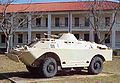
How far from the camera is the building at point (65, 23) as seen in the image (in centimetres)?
5741

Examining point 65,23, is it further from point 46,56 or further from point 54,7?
point 46,56

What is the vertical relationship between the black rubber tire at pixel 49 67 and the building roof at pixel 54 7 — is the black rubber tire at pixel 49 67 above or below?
below

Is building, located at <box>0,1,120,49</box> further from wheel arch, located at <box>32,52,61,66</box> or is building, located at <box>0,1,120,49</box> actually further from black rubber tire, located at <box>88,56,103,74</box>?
wheel arch, located at <box>32,52,61,66</box>

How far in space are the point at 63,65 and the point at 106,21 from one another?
43.8 meters

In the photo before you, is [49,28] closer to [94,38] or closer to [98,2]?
[94,38]

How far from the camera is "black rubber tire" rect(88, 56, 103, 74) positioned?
17.7m

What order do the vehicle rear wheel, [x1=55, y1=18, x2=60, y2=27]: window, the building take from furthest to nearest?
[x1=55, y1=18, x2=60, y2=27]: window, the building, the vehicle rear wheel

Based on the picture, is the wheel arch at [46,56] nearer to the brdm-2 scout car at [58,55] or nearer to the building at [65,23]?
the brdm-2 scout car at [58,55]

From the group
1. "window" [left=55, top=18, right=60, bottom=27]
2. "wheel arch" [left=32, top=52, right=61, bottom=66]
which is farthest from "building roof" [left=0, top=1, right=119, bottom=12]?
"wheel arch" [left=32, top=52, right=61, bottom=66]

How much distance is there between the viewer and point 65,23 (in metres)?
61.6

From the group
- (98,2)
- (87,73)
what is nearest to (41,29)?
(98,2)

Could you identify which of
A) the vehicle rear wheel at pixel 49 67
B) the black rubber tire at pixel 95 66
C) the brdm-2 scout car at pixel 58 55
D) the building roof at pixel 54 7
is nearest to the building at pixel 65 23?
the building roof at pixel 54 7

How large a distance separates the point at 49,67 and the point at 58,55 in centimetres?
69

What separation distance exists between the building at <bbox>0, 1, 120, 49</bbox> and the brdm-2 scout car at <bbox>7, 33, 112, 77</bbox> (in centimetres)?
3837
